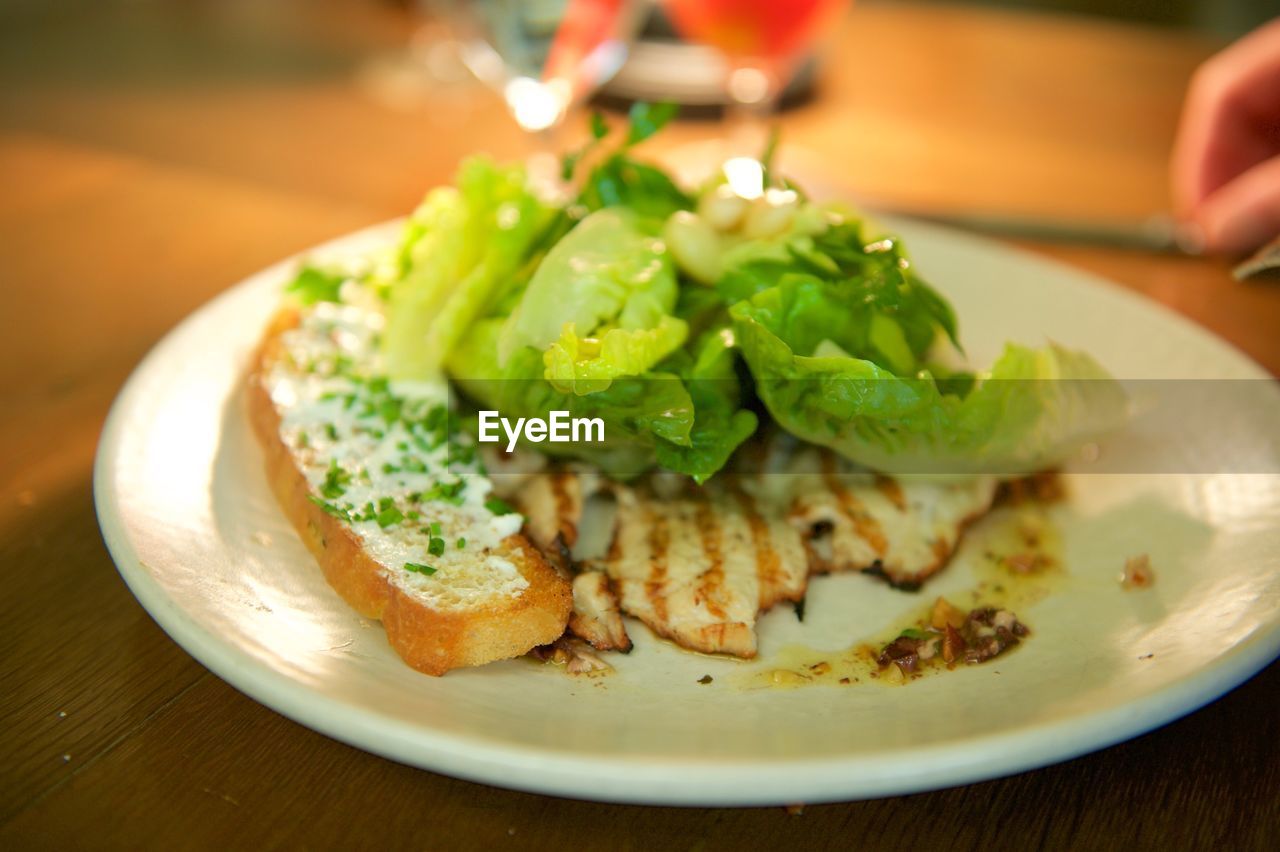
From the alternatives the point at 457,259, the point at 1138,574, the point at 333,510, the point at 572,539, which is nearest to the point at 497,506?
the point at 572,539

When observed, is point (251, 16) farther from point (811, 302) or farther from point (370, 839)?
point (370, 839)

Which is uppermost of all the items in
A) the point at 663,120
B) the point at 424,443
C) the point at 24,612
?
the point at 663,120

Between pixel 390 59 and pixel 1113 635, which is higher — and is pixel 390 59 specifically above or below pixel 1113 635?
above

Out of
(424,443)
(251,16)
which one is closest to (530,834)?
(424,443)

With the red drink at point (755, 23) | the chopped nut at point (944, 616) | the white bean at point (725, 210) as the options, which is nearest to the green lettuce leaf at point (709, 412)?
the white bean at point (725, 210)

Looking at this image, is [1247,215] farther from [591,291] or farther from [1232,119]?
[591,291]

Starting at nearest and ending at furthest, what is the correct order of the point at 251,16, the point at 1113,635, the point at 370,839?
the point at 370,839 → the point at 1113,635 → the point at 251,16
